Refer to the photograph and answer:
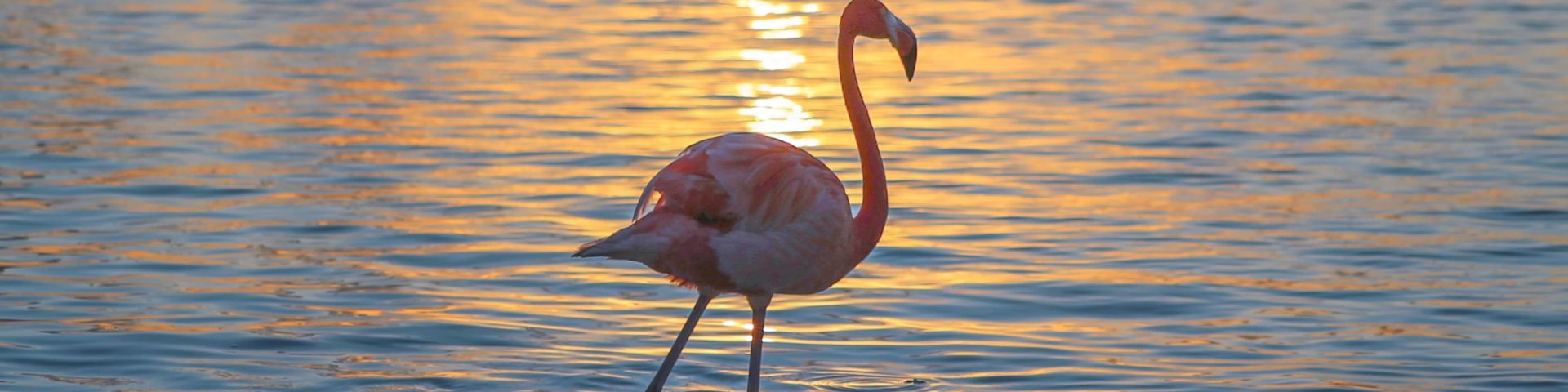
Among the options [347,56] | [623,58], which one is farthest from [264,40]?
[623,58]

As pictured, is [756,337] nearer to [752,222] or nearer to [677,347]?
[677,347]

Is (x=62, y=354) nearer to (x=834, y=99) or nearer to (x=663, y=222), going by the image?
(x=663, y=222)

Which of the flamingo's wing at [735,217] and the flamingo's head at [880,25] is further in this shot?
the flamingo's head at [880,25]

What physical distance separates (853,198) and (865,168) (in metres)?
4.24

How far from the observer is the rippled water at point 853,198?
7094 millimetres

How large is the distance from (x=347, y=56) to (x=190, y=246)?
727cm

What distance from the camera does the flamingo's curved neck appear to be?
5918 millimetres

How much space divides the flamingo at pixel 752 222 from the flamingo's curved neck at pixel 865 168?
28 mm

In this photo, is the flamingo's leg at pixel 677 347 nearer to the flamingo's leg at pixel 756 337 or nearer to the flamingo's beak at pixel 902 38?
the flamingo's leg at pixel 756 337

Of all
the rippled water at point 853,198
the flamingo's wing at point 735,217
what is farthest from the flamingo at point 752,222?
the rippled water at point 853,198

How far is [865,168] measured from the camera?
235 inches

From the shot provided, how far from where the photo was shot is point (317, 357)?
6945 mm

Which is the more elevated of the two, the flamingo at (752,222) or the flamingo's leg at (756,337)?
the flamingo at (752,222)

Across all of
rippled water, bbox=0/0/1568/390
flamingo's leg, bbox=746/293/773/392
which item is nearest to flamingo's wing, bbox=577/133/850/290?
flamingo's leg, bbox=746/293/773/392
